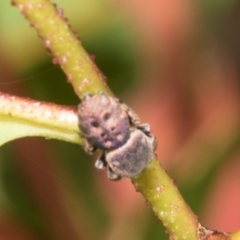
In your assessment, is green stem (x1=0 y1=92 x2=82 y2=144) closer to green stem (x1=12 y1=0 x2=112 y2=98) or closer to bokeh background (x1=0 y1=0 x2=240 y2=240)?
green stem (x1=12 y1=0 x2=112 y2=98)

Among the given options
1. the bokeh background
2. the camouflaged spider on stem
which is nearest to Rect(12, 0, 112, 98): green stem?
the camouflaged spider on stem

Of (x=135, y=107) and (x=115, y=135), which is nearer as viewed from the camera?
(x=115, y=135)

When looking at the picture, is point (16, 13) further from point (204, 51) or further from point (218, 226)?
point (218, 226)

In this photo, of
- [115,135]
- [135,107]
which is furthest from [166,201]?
[135,107]

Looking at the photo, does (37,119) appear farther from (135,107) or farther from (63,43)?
(135,107)

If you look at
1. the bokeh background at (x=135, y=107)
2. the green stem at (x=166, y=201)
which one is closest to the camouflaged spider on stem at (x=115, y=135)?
the green stem at (x=166, y=201)

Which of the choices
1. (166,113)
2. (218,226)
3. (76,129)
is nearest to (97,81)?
(76,129)
